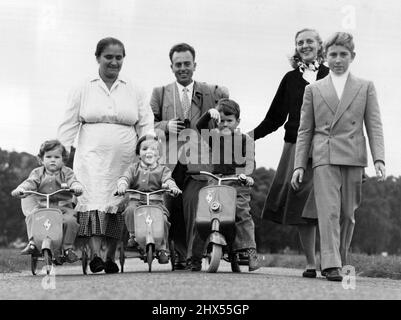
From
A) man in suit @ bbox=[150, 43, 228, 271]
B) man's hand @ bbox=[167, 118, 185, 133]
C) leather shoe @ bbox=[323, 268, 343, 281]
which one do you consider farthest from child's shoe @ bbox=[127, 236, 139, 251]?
leather shoe @ bbox=[323, 268, 343, 281]

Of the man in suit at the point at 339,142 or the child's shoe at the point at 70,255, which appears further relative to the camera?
the child's shoe at the point at 70,255

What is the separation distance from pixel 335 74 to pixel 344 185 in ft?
3.63

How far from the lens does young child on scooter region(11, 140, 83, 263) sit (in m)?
8.81

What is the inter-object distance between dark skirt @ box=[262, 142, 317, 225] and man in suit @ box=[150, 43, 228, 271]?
0.91 m

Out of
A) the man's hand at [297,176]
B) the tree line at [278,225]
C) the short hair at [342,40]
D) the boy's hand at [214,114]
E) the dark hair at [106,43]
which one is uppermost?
the dark hair at [106,43]

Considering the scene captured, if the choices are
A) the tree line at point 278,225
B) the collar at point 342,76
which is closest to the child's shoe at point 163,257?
the collar at point 342,76

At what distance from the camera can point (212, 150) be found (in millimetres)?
9430

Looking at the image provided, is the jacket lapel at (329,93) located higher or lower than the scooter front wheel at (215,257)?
higher

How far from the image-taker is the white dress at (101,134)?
9.30 metres

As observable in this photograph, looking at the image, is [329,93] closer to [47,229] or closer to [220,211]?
[220,211]

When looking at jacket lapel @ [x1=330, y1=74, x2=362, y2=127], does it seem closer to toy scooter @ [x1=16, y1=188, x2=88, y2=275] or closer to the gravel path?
the gravel path

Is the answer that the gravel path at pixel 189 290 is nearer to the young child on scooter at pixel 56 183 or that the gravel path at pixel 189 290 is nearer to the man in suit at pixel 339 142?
the man in suit at pixel 339 142

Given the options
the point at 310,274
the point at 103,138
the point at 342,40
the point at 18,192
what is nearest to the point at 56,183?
the point at 18,192

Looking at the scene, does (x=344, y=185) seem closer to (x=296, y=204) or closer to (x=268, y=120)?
(x=296, y=204)
